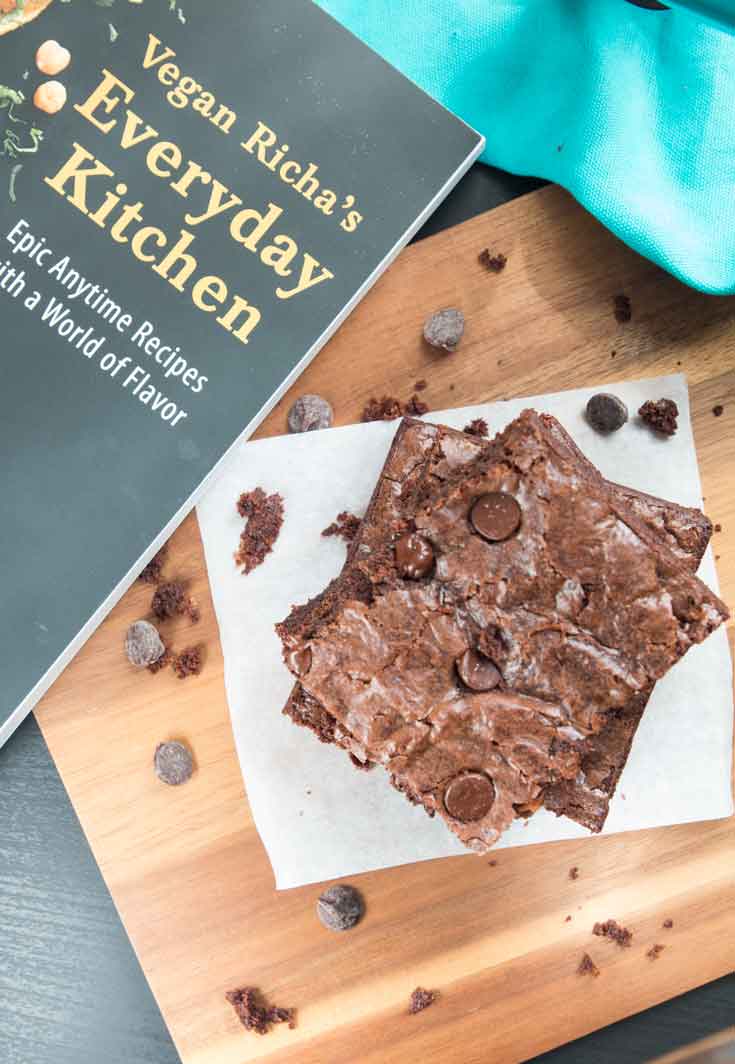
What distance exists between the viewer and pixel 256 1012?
2.66 m

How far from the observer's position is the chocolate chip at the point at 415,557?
2.19m

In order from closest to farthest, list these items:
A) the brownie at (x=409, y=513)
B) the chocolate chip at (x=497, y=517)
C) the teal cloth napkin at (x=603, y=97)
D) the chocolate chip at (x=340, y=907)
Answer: the chocolate chip at (x=497, y=517)
the brownie at (x=409, y=513)
the teal cloth napkin at (x=603, y=97)
the chocolate chip at (x=340, y=907)

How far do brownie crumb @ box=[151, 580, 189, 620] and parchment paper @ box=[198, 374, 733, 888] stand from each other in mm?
99

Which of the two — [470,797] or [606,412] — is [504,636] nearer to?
[470,797]

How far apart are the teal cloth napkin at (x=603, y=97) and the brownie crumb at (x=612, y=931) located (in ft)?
6.00

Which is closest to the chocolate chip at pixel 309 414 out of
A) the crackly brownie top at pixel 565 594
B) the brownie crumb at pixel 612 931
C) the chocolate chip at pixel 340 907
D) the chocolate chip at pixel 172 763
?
the crackly brownie top at pixel 565 594

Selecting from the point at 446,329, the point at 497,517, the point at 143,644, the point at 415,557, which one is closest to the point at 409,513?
the point at 415,557

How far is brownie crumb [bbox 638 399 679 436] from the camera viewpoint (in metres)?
2.59

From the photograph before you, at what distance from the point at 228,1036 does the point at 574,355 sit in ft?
7.39

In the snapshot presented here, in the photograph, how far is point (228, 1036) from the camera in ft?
Answer: 8.87

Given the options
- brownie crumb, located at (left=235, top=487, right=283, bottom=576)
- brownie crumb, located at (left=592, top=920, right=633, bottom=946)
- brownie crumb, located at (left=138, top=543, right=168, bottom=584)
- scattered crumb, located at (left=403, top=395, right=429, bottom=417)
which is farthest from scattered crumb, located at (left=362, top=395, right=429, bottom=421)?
brownie crumb, located at (left=592, top=920, right=633, bottom=946)

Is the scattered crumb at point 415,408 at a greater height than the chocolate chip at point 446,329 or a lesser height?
lesser

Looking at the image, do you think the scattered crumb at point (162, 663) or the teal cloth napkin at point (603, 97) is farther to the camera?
the scattered crumb at point (162, 663)

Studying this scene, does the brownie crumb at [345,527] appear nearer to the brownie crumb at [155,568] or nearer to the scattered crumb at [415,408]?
the scattered crumb at [415,408]
